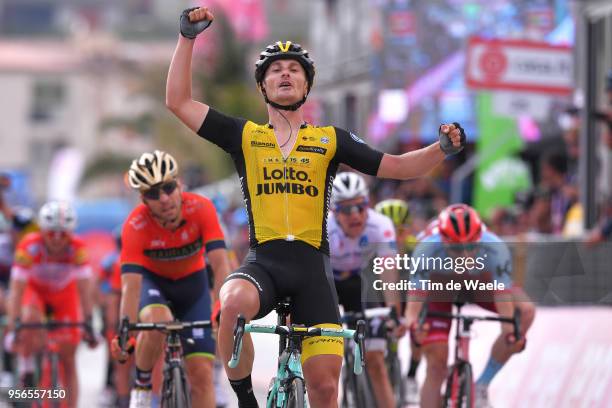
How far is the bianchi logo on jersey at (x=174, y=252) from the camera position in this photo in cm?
991

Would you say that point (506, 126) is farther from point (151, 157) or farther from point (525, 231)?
point (151, 157)

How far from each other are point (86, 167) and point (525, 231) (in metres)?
52.6

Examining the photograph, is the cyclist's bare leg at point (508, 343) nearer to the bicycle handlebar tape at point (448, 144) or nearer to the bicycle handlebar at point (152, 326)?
the bicycle handlebar at point (152, 326)

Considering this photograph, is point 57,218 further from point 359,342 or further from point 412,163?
point 359,342

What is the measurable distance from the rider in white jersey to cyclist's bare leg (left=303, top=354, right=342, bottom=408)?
314cm

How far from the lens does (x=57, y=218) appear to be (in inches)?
499

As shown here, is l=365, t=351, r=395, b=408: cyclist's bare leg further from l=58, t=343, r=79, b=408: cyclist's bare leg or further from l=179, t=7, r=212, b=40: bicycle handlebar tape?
l=179, t=7, r=212, b=40: bicycle handlebar tape

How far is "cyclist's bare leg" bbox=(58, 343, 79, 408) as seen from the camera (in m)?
12.7

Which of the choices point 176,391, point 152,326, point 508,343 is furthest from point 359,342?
point 508,343

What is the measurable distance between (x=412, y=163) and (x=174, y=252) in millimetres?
2760

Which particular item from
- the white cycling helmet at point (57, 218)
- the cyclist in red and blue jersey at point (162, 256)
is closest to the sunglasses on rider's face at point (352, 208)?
the cyclist in red and blue jersey at point (162, 256)

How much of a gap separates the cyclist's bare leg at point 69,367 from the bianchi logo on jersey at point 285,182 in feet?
18.0

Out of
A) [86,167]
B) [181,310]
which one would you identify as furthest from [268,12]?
[181,310]

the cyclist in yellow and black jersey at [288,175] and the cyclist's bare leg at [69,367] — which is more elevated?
the cyclist in yellow and black jersey at [288,175]
